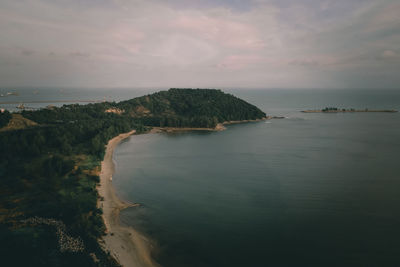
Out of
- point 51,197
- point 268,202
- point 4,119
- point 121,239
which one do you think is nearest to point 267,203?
point 268,202

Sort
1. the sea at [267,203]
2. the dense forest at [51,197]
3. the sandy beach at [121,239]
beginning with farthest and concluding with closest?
the sea at [267,203] < the sandy beach at [121,239] < the dense forest at [51,197]

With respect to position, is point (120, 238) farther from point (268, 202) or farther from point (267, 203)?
point (268, 202)

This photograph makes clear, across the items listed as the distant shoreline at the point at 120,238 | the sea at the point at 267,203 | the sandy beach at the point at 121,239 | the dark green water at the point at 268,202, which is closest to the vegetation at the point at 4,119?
the sea at the point at 267,203

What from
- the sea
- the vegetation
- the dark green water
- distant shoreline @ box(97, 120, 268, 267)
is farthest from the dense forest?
the dark green water

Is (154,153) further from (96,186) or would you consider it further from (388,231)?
(388,231)

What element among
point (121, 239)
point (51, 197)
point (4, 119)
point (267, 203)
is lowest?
point (121, 239)

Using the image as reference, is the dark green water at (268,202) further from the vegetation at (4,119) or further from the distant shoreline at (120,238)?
the vegetation at (4,119)
